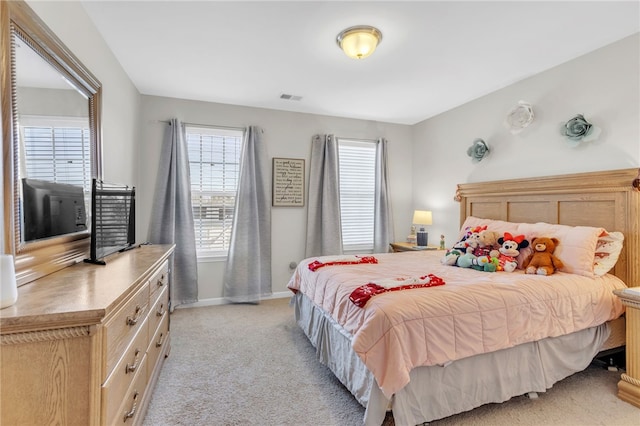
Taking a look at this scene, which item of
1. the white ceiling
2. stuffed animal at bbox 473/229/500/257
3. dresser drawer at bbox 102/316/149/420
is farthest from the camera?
stuffed animal at bbox 473/229/500/257

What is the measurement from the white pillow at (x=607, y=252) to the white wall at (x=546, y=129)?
59cm

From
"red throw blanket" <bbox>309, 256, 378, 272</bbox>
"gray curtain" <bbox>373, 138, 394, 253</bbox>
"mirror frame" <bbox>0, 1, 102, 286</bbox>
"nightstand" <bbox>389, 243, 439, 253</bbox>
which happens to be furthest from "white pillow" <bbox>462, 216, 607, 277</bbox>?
"mirror frame" <bbox>0, 1, 102, 286</bbox>

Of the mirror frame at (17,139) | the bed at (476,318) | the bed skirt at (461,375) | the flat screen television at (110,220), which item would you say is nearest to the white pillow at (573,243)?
the bed at (476,318)

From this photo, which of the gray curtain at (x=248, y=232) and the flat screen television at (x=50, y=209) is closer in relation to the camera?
the flat screen television at (x=50, y=209)

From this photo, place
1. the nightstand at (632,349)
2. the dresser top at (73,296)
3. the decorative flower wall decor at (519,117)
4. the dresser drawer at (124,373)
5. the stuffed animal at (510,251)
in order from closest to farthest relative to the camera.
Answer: the dresser top at (73,296), the dresser drawer at (124,373), the nightstand at (632,349), the stuffed animal at (510,251), the decorative flower wall decor at (519,117)

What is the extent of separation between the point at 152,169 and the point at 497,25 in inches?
149

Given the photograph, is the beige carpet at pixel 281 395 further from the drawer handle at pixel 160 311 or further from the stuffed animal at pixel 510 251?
the stuffed animal at pixel 510 251

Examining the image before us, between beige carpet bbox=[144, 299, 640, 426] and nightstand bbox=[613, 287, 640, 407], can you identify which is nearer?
beige carpet bbox=[144, 299, 640, 426]

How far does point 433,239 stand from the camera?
4.52 m

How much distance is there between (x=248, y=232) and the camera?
3.97 metres

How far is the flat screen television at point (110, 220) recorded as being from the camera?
5.88ft

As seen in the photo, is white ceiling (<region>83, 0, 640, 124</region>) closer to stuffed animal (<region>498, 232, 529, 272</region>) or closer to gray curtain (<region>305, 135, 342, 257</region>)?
gray curtain (<region>305, 135, 342, 257</region>)

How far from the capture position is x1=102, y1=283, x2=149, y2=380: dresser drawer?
1132mm

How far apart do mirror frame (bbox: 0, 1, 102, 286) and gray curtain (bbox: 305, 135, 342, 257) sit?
2871 millimetres
